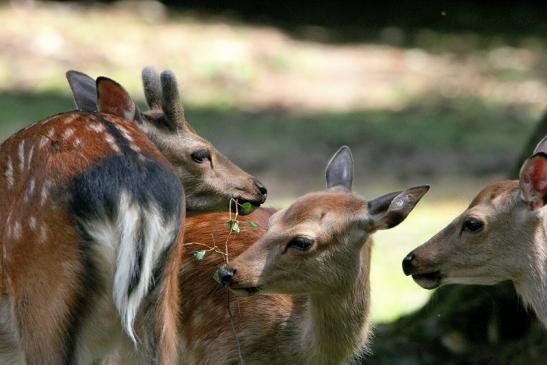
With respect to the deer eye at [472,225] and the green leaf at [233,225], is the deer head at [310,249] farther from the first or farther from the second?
the deer eye at [472,225]

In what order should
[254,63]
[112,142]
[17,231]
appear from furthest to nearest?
[254,63], [112,142], [17,231]

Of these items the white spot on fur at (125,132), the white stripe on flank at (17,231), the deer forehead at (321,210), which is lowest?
the deer forehead at (321,210)

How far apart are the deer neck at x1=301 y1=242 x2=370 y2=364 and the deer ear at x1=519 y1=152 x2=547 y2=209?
2.61 ft

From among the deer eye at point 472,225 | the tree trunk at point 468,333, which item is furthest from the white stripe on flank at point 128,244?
the tree trunk at point 468,333

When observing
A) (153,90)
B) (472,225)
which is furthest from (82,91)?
(472,225)

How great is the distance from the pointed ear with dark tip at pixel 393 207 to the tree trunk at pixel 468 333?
1881 mm

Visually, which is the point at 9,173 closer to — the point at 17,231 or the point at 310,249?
the point at 17,231

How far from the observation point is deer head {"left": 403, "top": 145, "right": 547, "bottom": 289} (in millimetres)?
6004

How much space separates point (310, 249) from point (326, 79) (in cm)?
961

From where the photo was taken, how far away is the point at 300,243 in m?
5.81

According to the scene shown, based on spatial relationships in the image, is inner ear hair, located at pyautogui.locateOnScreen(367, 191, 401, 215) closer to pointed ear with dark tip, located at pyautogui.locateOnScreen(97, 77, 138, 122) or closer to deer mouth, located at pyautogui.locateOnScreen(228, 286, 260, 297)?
deer mouth, located at pyautogui.locateOnScreen(228, 286, 260, 297)

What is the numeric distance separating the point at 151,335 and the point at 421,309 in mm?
3139

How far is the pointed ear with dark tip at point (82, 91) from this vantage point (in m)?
6.68

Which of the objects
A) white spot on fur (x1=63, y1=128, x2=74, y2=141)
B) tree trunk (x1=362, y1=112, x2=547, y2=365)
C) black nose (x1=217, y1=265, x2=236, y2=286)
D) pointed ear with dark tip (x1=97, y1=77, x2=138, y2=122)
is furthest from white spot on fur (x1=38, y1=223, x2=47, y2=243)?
tree trunk (x1=362, y1=112, x2=547, y2=365)
